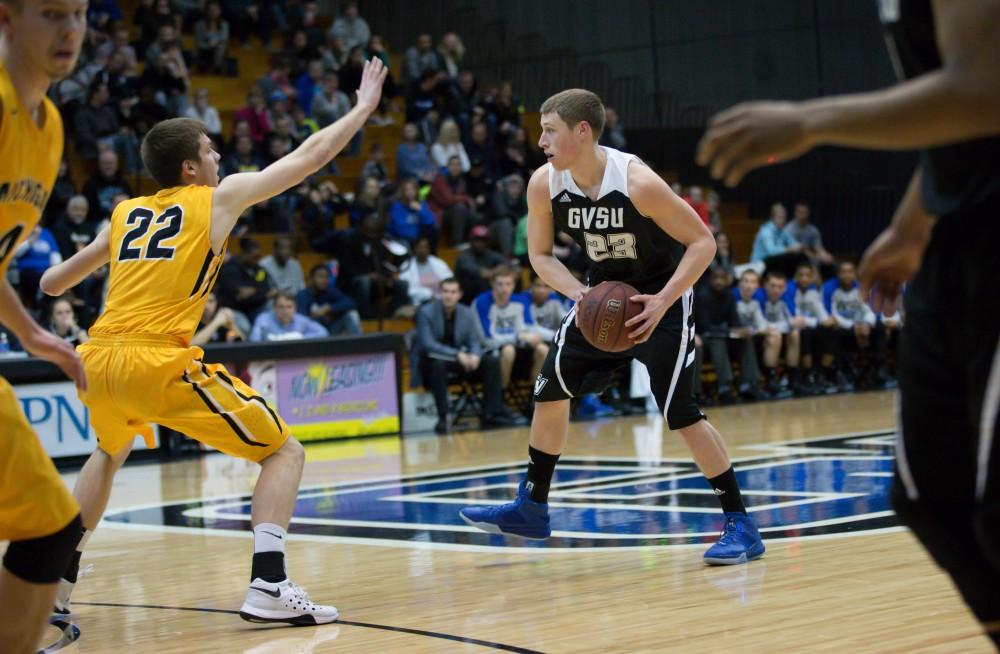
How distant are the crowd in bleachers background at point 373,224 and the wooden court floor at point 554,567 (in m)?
3.79

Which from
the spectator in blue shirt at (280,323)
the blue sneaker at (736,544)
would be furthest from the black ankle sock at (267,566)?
the spectator in blue shirt at (280,323)

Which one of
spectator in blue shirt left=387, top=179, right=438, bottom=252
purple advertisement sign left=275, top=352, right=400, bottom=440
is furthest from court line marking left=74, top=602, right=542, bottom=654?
spectator in blue shirt left=387, top=179, right=438, bottom=252

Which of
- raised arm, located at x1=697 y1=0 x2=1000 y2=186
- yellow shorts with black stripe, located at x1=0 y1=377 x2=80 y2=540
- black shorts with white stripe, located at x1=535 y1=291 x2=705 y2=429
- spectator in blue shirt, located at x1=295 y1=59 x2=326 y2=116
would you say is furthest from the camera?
spectator in blue shirt, located at x1=295 y1=59 x2=326 y2=116

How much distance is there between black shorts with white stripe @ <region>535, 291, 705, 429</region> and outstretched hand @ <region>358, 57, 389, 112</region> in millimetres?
1689

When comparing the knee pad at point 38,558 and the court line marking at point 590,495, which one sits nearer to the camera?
the knee pad at point 38,558

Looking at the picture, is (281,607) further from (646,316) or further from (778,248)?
(778,248)

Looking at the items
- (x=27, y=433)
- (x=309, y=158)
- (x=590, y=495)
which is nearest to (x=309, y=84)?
(x=590, y=495)

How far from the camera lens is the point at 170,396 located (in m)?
4.71

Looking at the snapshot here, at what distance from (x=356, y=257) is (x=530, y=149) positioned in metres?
5.17

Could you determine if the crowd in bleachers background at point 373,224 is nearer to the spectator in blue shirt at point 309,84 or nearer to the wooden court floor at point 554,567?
the spectator in blue shirt at point 309,84

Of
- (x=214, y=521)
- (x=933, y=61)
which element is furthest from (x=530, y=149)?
(x=933, y=61)

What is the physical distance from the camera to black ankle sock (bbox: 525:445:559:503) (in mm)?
6102

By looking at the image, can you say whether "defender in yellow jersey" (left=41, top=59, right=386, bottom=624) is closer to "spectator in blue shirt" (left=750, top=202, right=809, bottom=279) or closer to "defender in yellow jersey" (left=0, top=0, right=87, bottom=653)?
"defender in yellow jersey" (left=0, top=0, right=87, bottom=653)

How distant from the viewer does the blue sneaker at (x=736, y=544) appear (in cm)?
543
